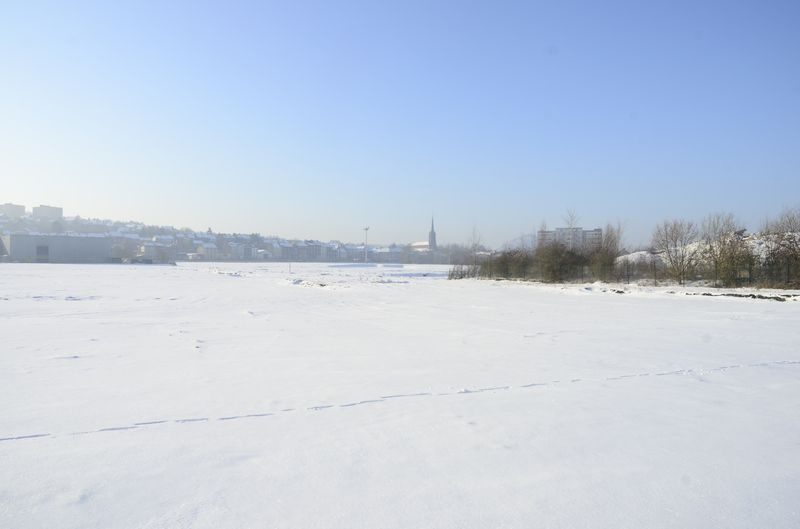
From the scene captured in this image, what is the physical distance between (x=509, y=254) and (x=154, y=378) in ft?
102

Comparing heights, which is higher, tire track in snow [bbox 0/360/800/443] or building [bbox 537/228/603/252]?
building [bbox 537/228/603/252]

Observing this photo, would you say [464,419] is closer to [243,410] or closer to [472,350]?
[243,410]

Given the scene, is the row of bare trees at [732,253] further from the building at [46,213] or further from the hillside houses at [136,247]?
the building at [46,213]

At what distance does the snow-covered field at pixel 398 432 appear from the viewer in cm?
262

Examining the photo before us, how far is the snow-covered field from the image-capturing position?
2.62 meters

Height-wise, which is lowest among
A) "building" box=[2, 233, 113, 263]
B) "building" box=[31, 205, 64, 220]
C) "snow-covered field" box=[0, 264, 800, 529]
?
"snow-covered field" box=[0, 264, 800, 529]

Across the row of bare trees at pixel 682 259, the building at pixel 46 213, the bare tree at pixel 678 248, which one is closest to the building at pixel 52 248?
the row of bare trees at pixel 682 259

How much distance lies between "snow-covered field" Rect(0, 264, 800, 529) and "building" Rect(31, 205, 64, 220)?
188240 mm

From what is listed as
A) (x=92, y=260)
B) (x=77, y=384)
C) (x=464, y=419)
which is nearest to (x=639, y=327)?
(x=464, y=419)

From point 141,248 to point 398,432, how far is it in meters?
109

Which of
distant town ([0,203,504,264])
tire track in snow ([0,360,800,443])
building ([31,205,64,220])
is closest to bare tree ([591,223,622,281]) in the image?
distant town ([0,203,504,264])

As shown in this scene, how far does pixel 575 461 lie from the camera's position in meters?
3.23

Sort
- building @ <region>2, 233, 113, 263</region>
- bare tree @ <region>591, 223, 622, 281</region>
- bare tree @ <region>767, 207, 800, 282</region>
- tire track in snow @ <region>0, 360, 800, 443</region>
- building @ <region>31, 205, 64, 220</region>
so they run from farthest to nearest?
1. building @ <region>31, 205, 64, 220</region>
2. building @ <region>2, 233, 113, 263</region>
3. bare tree @ <region>591, 223, 622, 281</region>
4. bare tree @ <region>767, 207, 800, 282</region>
5. tire track in snow @ <region>0, 360, 800, 443</region>

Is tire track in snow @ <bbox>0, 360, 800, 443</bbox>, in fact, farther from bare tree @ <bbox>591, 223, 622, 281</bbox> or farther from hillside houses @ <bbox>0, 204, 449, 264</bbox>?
hillside houses @ <bbox>0, 204, 449, 264</bbox>
